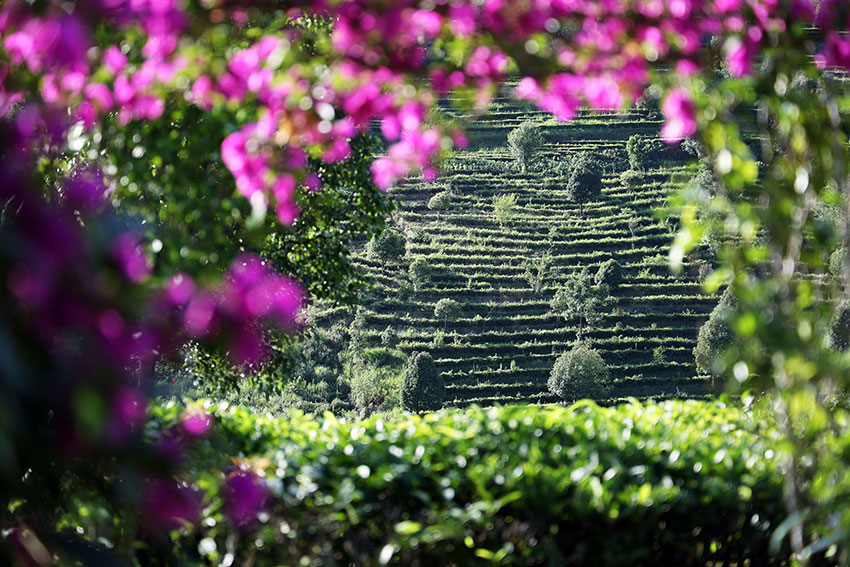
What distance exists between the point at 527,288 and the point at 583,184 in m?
9.68

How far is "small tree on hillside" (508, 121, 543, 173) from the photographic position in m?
57.9

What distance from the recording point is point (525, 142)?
58125 millimetres

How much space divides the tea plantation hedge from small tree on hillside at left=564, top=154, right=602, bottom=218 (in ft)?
167

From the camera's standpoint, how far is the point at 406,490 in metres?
2.77

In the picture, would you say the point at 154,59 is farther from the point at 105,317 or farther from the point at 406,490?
the point at 406,490

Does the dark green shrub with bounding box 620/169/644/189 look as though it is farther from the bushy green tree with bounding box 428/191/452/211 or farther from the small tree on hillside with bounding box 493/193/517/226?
the bushy green tree with bounding box 428/191/452/211

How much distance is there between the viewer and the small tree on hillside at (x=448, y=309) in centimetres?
4328

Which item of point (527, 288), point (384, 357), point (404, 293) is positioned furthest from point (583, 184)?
point (384, 357)

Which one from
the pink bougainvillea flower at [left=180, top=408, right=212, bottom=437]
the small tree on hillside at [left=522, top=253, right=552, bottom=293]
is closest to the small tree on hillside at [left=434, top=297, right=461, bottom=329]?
the small tree on hillside at [left=522, top=253, right=552, bottom=293]

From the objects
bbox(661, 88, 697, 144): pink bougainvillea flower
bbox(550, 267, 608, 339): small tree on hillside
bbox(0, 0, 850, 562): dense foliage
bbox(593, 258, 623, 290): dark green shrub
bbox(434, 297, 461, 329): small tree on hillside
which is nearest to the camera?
bbox(0, 0, 850, 562): dense foliage

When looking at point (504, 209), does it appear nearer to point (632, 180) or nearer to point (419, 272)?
point (419, 272)

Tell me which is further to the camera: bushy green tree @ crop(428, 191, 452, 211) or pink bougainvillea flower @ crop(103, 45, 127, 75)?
bushy green tree @ crop(428, 191, 452, 211)

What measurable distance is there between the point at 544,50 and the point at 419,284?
143 ft

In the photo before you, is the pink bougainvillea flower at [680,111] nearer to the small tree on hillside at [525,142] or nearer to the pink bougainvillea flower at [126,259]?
the pink bougainvillea flower at [126,259]
